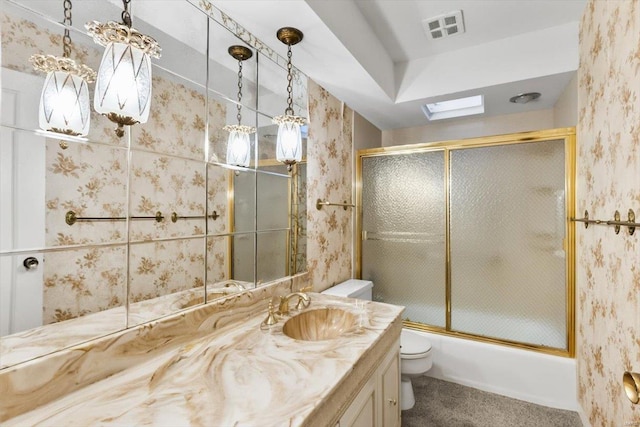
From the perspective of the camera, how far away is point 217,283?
4.27 ft

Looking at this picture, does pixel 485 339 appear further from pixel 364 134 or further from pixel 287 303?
pixel 364 134

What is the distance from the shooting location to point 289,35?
150 centimetres

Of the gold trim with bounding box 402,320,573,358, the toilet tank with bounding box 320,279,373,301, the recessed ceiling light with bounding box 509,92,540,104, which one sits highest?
the recessed ceiling light with bounding box 509,92,540,104

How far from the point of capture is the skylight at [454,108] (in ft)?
8.93

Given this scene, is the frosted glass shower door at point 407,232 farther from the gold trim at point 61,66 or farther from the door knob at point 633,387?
the gold trim at point 61,66

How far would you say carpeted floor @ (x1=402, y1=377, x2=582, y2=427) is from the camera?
180 centimetres

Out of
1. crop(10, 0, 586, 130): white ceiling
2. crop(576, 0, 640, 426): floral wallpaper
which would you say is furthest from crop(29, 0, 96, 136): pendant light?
crop(576, 0, 640, 426): floral wallpaper

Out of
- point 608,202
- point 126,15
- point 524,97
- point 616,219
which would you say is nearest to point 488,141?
point 524,97

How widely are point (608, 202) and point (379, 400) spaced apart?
53.5 inches

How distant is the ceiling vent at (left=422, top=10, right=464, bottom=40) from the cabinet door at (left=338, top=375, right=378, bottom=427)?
2.11 meters

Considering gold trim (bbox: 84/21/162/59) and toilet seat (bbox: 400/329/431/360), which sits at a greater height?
gold trim (bbox: 84/21/162/59)

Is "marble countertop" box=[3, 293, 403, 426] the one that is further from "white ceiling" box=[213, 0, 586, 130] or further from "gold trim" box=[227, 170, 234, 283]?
"white ceiling" box=[213, 0, 586, 130]

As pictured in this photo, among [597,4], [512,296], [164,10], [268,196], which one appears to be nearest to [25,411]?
[268,196]

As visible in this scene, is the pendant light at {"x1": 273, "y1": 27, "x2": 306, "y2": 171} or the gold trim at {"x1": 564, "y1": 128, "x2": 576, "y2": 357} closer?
the pendant light at {"x1": 273, "y1": 27, "x2": 306, "y2": 171}
